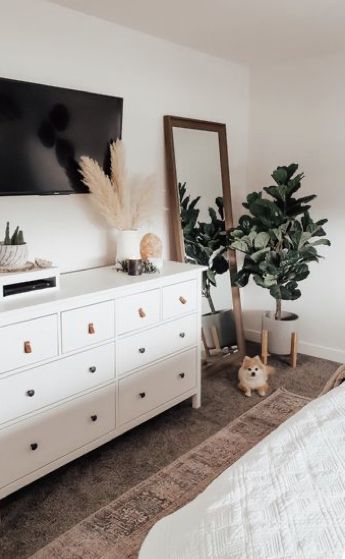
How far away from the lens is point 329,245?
346 cm

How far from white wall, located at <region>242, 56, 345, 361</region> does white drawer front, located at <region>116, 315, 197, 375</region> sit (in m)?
1.32

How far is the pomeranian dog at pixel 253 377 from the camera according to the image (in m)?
3.15

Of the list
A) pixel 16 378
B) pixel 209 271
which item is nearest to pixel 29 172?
pixel 16 378

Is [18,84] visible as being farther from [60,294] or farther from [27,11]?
[60,294]

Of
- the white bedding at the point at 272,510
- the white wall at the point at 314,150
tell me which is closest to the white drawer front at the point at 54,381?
the white bedding at the point at 272,510

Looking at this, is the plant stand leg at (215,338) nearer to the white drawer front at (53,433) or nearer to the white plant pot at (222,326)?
the white plant pot at (222,326)

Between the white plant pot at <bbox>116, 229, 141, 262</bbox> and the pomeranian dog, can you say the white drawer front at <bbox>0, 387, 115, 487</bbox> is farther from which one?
the pomeranian dog

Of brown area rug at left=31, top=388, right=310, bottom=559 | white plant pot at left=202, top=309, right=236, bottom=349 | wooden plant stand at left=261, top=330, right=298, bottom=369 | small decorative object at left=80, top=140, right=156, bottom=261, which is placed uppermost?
small decorative object at left=80, top=140, right=156, bottom=261

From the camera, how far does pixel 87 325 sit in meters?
2.26

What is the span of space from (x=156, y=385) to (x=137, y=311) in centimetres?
47

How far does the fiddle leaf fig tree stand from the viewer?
3.39 metres

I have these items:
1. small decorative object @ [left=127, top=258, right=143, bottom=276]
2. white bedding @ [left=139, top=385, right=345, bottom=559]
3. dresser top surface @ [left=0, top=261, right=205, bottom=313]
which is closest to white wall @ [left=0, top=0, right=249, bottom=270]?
dresser top surface @ [left=0, top=261, right=205, bottom=313]

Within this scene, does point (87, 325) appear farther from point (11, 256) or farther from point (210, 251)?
point (210, 251)

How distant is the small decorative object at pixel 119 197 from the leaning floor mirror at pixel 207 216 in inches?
17.4
